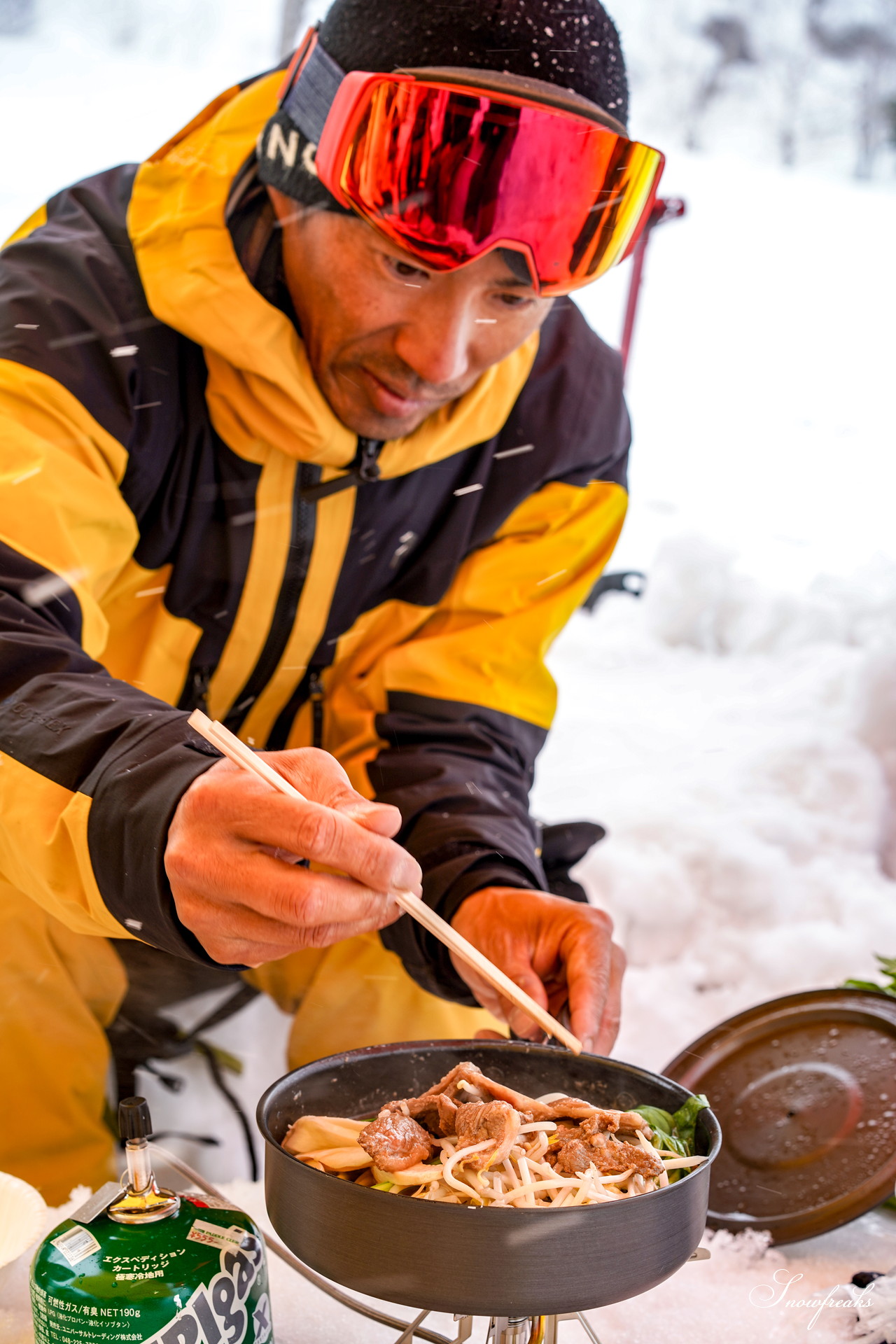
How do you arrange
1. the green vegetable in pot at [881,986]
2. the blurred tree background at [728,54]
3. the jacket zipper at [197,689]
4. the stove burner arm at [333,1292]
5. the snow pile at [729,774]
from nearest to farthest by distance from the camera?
the stove burner arm at [333,1292] → the green vegetable in pot at [881,986] → the jacket zipper at [197,689] → the blurred tree background at [728,54] → the snow pile at [729,774]

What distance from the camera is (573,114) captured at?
1092 millimetres

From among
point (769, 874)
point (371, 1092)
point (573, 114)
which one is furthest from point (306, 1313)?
point (769, 874)

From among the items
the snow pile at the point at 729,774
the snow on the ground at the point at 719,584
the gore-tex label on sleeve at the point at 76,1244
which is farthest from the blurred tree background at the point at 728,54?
the gore-tex label on sleeve at the point at 76,1244

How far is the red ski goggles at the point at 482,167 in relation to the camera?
1062mm

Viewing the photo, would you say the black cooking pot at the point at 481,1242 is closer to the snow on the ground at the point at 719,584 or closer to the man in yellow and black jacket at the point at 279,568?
the man in yellow and black jacket at the point at 279,568

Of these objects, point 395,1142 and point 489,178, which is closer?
point 395,1142

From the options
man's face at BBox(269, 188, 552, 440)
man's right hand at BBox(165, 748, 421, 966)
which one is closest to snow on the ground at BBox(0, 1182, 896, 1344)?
man's right hand at BBox(165, 748, 421, 966)

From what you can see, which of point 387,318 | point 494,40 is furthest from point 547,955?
point 494,40

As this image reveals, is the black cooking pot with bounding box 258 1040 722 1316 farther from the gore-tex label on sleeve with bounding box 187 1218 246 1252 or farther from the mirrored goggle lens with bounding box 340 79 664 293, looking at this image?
the mirrored goggle lens with bounding box 340 79 664 293

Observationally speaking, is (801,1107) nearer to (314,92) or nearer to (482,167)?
(482,167)

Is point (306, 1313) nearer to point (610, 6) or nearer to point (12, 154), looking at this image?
point (610, 6)

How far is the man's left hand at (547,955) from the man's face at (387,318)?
0.59 m

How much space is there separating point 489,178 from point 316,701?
0.72 metres
